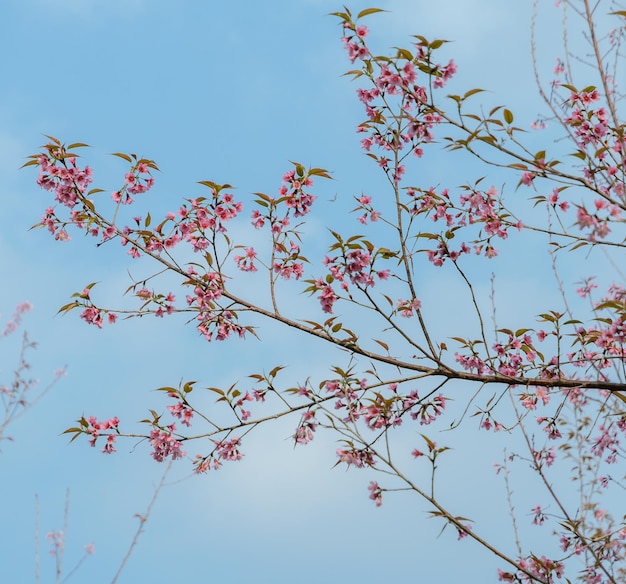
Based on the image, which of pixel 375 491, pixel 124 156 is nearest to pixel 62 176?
pixel 124 156

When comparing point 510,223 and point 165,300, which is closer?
point 510,223

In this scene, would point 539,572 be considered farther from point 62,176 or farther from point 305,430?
point 62,176

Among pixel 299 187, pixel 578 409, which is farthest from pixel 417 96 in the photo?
pixel 578 409

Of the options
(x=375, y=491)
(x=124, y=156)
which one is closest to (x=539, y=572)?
(x=375, y=491)

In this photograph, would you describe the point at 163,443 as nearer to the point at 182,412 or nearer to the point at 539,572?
the point at 182,412

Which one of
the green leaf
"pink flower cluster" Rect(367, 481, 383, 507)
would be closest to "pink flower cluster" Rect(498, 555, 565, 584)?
"pink flower cluster" Rect(367, 481, 383, 507)

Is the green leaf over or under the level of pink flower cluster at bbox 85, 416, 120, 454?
over

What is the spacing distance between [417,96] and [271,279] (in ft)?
4.05

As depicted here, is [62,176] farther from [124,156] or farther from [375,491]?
[375,491]

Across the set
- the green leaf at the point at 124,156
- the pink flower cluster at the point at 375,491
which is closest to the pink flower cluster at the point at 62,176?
the green leaf at the point at 124,156

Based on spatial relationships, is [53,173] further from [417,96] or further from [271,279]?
[417,96]

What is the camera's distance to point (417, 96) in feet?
12.6

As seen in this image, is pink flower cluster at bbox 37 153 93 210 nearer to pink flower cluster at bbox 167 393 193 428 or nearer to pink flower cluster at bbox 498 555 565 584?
pink flower cluster at bbox 167 393 193 428

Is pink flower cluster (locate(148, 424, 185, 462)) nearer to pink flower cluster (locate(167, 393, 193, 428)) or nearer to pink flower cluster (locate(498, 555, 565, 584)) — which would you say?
pink flower cluster (locate(167, 393, 193, 428))
